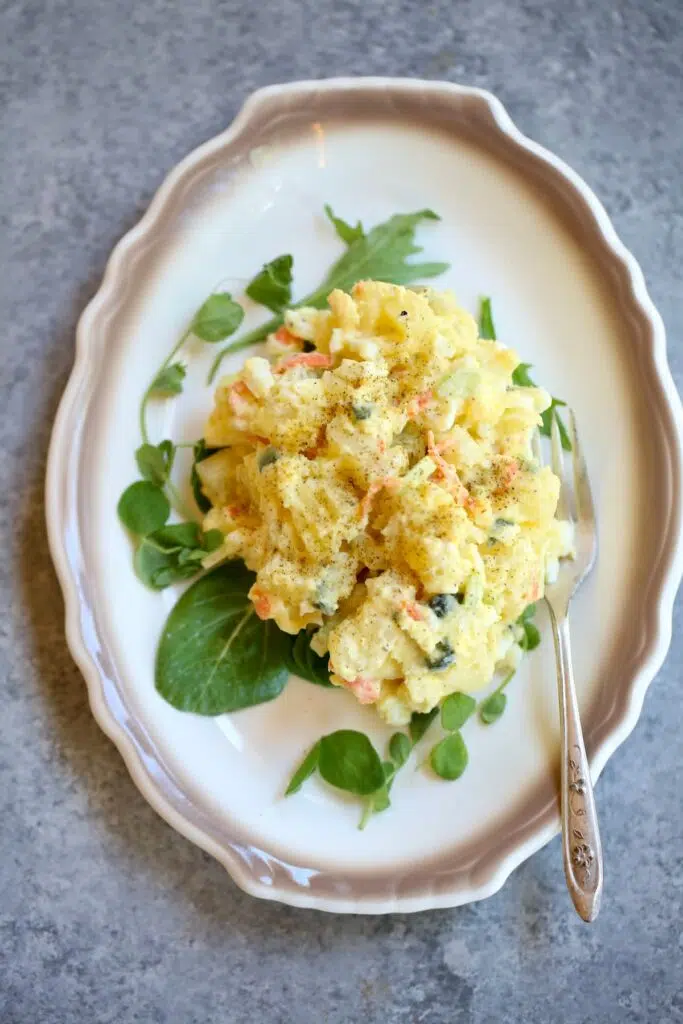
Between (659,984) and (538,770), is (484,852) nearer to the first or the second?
(538,770)

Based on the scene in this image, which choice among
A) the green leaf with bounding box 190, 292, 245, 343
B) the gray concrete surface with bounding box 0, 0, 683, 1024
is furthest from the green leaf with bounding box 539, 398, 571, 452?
the green leaf with bounding box 190, 292, 245, 343

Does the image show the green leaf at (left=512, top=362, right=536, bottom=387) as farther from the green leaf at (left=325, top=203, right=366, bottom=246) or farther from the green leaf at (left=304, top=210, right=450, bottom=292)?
the green leaf at (left=325, top=203, right=366, bottom=246)

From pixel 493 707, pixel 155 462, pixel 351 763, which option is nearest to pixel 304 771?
pixel 351 763

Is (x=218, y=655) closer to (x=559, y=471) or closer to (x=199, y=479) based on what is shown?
(x=199, y=479)

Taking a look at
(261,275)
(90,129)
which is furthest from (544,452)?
(90,129)

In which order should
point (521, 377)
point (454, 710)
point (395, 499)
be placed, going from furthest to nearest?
point (521, 377) < point (454, 710) < point (395, 499)
